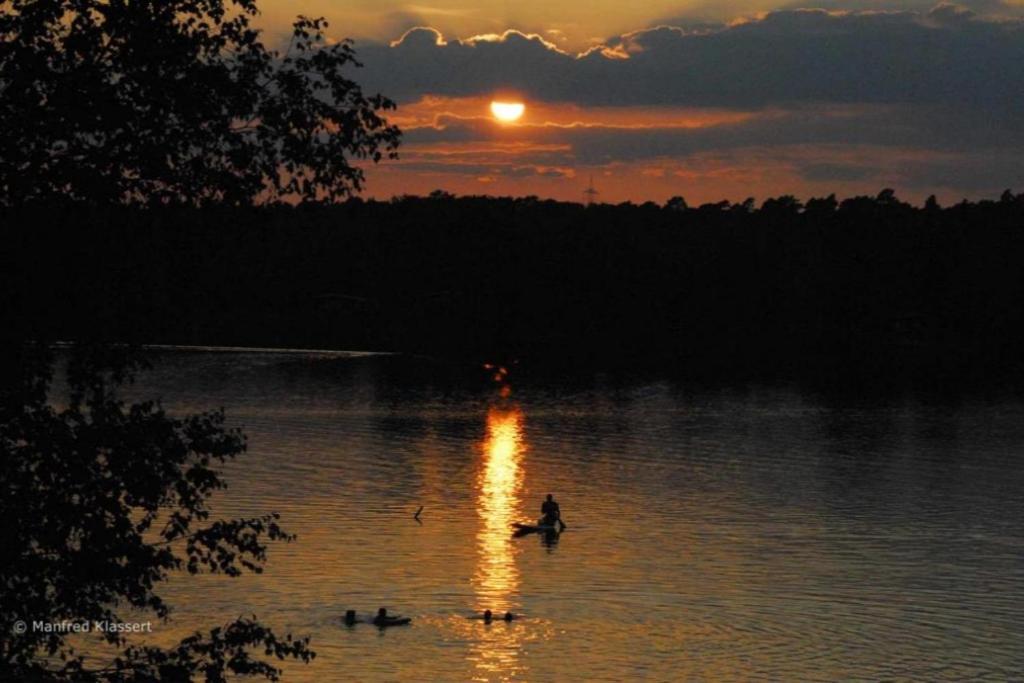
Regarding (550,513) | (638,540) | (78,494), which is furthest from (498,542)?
(78,494)

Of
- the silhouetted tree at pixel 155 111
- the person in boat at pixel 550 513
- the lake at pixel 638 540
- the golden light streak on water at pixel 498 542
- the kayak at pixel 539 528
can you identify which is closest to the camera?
the silhouetted tree at pixel 155 111

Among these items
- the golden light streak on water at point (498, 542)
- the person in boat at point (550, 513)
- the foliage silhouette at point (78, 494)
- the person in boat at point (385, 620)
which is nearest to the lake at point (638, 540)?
the golden light streak on water at point (498, 542)

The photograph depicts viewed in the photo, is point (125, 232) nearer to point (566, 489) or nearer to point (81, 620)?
point (81, 620)

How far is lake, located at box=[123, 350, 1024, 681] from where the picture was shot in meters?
53.0

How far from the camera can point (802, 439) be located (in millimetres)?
121000

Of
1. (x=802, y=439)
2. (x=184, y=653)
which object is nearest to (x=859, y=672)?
(x=184, y=653)

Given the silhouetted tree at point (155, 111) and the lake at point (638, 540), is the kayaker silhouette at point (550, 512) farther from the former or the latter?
the silhouetted tree at point (155, 111)

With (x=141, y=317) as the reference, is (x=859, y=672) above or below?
below

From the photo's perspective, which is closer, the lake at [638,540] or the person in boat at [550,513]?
the lake at [638,540]

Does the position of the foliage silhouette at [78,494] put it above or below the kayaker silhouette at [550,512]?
above

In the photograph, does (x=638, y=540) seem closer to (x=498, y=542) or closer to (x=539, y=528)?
(x=539, y=528)

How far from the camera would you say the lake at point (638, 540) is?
2085 inches

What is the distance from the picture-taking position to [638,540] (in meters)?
74.6

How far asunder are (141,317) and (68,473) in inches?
121
